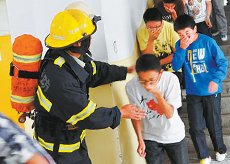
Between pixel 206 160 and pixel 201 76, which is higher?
pixel 201 76

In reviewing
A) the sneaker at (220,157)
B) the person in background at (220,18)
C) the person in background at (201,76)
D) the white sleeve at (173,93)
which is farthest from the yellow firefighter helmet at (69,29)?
the person in background at (220,18)

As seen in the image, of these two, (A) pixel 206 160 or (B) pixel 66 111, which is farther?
(A) pixel 206 160

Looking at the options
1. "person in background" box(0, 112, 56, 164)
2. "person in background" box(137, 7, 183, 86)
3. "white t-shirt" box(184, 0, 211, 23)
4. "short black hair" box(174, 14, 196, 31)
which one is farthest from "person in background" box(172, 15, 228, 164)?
"person in background" box(0, 112, 56, 164)

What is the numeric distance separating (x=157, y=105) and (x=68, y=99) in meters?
0.89

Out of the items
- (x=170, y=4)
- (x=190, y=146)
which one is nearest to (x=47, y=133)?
(x=190, y=146)

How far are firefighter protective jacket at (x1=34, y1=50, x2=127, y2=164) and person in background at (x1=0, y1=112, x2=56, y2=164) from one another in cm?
99

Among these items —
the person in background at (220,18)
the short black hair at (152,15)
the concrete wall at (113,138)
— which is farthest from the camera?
the person in background at (220,18)

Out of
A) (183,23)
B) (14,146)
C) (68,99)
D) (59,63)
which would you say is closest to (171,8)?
(183,23)

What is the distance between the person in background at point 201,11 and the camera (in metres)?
4.88

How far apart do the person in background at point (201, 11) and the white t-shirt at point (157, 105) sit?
2.48m

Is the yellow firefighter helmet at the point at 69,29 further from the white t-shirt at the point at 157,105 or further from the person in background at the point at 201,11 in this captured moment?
the person in background at the point at 201,11

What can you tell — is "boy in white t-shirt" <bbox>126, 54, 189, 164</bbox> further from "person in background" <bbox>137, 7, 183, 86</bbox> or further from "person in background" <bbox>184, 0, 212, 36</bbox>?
"person in background" <bbox>184, 0, 212, 36</bbox>

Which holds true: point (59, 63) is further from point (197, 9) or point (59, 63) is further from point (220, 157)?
point (197, 9)

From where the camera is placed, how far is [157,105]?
8.91 feet
